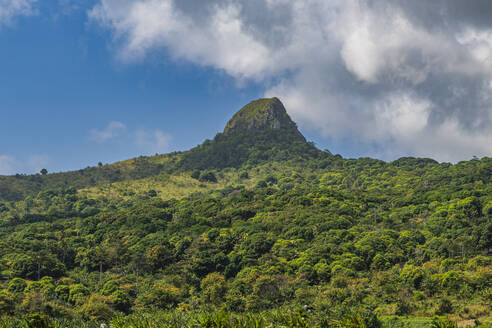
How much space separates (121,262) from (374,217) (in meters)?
58.2

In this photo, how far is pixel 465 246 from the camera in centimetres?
8038

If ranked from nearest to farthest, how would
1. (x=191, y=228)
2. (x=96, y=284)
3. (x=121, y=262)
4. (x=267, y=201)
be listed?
(x=96, y=284) → (x=121, y=262) → (x=191, y=228) → (x=267, y=201)

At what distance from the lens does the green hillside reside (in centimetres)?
5562

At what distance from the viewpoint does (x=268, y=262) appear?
275 ft

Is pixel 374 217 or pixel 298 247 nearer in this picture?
pixel 298 247

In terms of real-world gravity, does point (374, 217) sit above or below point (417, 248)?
above

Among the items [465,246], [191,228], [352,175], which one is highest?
[352,175]

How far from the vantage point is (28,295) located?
225 feet

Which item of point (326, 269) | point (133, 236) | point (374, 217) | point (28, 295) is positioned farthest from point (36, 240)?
point (374, 217)

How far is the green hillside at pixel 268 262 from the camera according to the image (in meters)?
55.6

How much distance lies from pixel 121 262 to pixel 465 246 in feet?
208

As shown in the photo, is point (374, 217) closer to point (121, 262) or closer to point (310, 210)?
point (310, 210)

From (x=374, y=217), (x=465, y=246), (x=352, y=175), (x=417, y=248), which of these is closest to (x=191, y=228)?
(x=374, y=217)

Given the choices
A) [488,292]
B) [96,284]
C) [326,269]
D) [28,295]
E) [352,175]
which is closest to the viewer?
[488,292]
